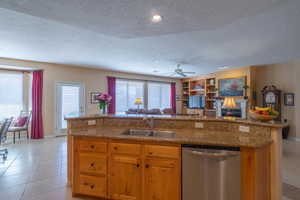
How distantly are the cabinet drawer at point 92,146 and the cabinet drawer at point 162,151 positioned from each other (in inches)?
23.6

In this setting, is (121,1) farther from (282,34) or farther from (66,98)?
(66,98)

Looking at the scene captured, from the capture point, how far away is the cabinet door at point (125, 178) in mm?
2195

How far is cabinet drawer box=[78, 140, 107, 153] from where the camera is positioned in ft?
7.67

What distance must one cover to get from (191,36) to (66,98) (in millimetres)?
5266

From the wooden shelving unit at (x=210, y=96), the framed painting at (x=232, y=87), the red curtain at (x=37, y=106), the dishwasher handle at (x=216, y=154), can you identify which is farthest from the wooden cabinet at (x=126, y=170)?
the wooden shelving unit at (x=210, y=96)

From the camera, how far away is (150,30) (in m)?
2.93

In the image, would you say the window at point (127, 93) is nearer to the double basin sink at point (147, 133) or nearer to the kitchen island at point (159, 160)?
the double basin sink at point (147, 133)

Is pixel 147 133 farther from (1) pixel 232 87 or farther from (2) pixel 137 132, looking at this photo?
(1) pixel 232 87

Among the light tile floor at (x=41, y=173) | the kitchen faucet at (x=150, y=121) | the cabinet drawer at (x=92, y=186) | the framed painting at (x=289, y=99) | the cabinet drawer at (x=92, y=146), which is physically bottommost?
the light tile floor at (x=41, y=173)

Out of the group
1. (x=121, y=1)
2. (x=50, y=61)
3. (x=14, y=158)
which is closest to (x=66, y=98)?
(x=50, y=61)

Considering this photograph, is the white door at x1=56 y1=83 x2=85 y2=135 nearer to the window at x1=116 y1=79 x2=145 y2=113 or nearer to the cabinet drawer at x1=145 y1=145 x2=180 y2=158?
the window at x1=116 y1=79 x2=145 y2=113

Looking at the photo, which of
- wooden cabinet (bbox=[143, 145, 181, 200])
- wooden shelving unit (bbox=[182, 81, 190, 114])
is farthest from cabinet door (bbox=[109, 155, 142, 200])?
wooden shelving unit (bbox=[182, 81, 190, 114])

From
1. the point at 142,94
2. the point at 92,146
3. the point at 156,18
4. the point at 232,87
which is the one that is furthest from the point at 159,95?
the point at 92,146

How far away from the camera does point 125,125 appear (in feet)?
9.92
